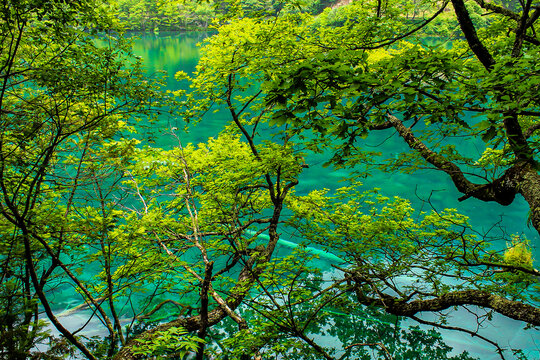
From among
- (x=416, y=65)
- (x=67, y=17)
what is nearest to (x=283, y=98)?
(x=416, y=65)

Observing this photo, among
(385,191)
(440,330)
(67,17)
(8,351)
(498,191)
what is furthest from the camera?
(385,191)

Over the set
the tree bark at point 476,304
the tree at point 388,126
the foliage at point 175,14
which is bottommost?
the tree bark at point 476,304

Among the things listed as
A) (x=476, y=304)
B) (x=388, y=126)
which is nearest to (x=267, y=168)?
(x=388, y=126)

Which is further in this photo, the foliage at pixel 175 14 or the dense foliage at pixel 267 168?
the foliage at pixel 175 14

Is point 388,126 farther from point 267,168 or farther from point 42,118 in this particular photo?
point 42,118

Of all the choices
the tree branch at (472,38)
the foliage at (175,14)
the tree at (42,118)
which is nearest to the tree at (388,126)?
the tree branch at (472,38)

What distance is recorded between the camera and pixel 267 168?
4.89 meters

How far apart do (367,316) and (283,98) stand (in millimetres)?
5871

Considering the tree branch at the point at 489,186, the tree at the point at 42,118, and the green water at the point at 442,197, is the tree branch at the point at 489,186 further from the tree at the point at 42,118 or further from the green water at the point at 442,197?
the tree at the point at 42,118

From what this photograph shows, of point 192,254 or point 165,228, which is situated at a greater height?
point 192,254

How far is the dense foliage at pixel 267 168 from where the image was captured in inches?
101

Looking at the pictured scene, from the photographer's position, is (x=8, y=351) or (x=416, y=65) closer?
(x=416, y=65)

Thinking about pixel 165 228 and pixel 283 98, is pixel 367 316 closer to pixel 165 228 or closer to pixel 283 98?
pixel 165 228

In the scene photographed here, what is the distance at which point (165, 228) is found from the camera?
18.8 feet
